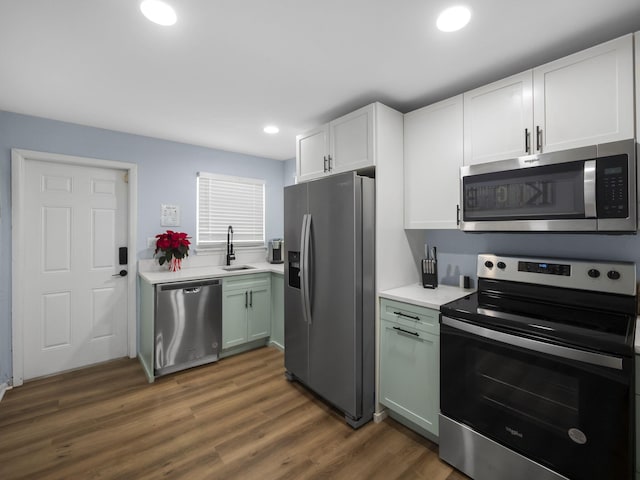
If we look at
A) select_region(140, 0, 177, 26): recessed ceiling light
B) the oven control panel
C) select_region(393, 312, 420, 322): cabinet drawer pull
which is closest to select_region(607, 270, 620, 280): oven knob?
the oven control panel

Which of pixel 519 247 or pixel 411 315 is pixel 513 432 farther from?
pixel 519 247

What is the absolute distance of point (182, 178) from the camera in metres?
3.55

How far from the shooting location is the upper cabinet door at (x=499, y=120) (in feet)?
5.86

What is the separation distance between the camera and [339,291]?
2.18 meters

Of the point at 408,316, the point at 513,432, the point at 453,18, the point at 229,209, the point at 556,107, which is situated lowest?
the point at 513,432

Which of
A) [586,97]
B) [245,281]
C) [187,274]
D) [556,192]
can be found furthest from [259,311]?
[586,97]

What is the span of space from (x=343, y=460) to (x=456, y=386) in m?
0.83

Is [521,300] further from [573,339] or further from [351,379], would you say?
[351,379]

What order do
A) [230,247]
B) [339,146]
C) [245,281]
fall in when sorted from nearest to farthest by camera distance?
[339,146]
[245,281]
[230,247]

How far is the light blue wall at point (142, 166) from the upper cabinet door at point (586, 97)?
130 inches

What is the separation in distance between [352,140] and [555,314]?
1741 mm

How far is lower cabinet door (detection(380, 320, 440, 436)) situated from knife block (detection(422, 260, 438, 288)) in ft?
1.53

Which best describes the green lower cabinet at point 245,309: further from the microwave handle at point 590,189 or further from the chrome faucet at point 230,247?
the microwave handle at point 590,189

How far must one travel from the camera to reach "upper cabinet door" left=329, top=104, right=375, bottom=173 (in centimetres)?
222
